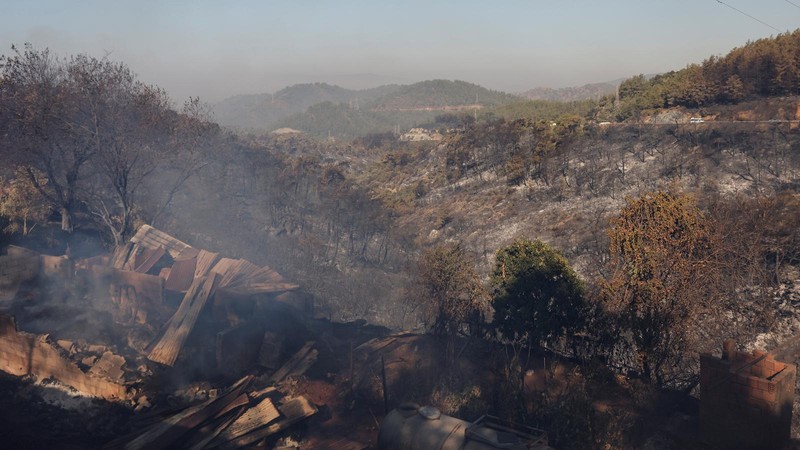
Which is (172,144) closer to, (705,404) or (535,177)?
(705,404)

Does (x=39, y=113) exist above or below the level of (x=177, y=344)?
above

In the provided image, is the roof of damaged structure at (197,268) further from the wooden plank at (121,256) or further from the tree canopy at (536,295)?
the tree canopy at (536,295)

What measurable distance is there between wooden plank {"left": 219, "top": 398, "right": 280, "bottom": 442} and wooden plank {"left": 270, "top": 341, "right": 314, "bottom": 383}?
6.29 ft

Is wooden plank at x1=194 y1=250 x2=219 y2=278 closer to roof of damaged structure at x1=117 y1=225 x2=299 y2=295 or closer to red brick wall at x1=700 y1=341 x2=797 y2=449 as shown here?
roof of damaged structure at x1=117 y1=225 x2=299 y2=295

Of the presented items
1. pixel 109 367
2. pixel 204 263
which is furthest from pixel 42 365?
pixel 204 263

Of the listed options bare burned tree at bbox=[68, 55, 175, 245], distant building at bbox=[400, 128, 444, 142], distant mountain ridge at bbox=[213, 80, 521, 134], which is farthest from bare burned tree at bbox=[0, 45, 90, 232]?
distant mountain ridge at bbox=[213, 80, 521, 134]

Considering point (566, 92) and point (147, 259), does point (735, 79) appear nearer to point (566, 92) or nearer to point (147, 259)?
point (147, 259)

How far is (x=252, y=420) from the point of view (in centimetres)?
974

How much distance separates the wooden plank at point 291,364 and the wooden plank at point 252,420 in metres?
1.92

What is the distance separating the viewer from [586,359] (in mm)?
11883

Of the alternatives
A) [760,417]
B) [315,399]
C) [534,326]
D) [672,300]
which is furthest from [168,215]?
[760,417]

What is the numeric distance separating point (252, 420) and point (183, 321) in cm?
442

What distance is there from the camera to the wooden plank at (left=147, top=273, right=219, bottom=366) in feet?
40.3

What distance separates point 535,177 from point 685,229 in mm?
22228
